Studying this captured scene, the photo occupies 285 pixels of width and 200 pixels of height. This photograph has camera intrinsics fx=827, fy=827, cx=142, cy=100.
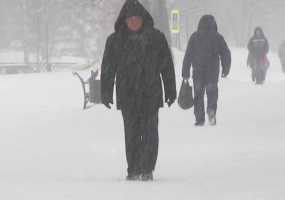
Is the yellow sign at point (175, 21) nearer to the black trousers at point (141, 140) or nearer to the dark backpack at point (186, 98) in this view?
the dark backpack at point (186, 98)

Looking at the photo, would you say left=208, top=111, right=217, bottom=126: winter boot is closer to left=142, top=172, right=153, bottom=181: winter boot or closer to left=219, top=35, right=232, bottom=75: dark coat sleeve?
left=219, top=35, right=232, bottom=75: dark coat sleeve

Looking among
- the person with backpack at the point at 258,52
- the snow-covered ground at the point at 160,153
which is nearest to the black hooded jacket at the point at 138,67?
the snow-covered ground at the point at 160,153

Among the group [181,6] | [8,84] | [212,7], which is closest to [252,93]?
[8,84]

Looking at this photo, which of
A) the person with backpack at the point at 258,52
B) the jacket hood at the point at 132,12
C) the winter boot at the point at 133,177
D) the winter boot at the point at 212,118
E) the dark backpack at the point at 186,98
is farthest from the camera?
the person with backpack at the point at 258,52

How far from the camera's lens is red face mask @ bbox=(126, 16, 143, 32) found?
804 cm

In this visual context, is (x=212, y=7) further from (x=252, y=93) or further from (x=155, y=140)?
(x=155, y=140)

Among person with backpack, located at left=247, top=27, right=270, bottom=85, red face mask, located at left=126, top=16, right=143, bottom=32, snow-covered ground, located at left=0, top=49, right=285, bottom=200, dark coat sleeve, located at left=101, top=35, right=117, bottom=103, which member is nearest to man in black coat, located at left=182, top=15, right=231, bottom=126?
snow-covered ground, located at left=0, top=49, right=285, bottom=200

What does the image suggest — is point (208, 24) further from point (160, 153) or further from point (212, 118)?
point (160, 153)

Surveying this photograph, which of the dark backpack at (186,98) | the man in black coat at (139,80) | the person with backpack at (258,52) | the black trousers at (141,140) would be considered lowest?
the person with backpack at (258,52)

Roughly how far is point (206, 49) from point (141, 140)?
5666 mm

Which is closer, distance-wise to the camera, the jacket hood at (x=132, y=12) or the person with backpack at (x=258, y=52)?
the jacket hood at (x=132, y=12)

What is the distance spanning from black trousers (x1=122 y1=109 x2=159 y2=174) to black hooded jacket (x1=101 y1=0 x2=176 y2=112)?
98 mm

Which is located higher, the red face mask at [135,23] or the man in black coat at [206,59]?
the red face mask at [135,23]

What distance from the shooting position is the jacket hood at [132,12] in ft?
26.2
